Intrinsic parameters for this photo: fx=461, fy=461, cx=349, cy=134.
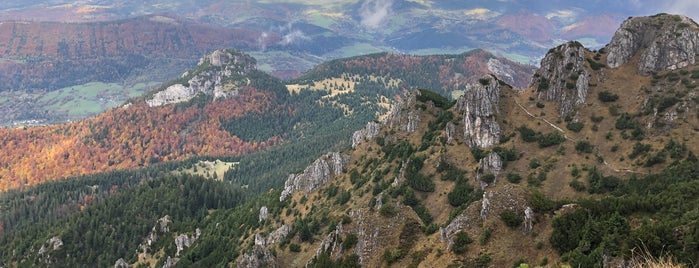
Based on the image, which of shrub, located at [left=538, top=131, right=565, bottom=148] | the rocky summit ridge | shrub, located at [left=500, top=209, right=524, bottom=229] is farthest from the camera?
shrub, located at [left=538, top=131, right=565, bottom=148]

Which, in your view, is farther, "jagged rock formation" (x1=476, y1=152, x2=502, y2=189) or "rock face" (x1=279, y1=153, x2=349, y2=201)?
"rock face" (x1=279, y1=153, x2=349, y2=201)

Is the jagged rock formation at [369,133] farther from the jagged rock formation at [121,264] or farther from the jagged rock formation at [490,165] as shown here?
the jagged rock formation at [121,264]

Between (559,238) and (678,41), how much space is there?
359 feet

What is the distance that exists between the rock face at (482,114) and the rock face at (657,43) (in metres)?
36.6

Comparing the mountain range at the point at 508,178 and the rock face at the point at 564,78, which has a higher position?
the rock face at the point at 564,78

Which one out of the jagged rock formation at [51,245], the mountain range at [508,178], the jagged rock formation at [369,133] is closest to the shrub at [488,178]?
the mountain range at [508,178]

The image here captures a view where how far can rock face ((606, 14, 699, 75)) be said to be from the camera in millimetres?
128875

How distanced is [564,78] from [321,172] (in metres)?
82.9

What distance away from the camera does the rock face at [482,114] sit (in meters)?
131

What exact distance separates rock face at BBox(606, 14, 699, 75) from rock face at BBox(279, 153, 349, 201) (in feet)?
296

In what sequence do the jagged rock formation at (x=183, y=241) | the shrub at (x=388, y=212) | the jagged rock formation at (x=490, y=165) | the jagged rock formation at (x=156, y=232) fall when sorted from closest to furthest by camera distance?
the shrub at (x=388, y=212) → the jagged rock formation at (x=490, y=165) → the jagged rock formation at (x=183, y=241) → the jagged rock formation at (x=156, y=232)

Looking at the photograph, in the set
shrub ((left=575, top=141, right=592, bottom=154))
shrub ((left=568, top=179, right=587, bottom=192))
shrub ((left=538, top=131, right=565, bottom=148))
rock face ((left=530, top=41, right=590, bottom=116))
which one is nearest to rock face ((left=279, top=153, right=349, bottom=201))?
shrub ((left=538, top=131, right=565, bottom=148))

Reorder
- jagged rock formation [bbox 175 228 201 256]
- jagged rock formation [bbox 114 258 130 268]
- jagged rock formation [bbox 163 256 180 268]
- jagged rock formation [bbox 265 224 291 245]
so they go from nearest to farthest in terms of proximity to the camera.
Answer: jagged rock formation [bbox 265 224 291 245] < jagged rock formation [bbox 163 256 180 268] < jagged rock formation [bbox 114 258 130 268] < jagged rock formation [bbox 175 228 201 256]

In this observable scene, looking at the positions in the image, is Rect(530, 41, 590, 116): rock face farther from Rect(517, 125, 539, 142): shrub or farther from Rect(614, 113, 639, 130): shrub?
Rect(517, 125, 539, 142): shrub
